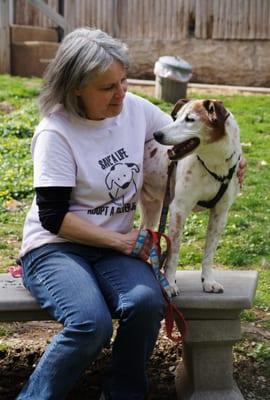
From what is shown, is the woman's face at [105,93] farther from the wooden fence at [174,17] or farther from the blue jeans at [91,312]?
the wooden fence at [174,17]

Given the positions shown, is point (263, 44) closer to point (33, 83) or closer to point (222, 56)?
point (222, 56)

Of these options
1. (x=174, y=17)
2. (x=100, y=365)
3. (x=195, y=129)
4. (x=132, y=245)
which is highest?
(x=195, y=129)

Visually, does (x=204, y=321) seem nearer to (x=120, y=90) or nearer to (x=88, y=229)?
(x=88, y=229)

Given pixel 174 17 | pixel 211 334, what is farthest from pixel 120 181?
pixel 174 17

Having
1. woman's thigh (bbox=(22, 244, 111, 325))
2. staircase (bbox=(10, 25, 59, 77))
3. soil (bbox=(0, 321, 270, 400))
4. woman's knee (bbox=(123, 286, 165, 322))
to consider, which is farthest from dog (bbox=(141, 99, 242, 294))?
staircase (bbox=(10, 25, 59, 77))

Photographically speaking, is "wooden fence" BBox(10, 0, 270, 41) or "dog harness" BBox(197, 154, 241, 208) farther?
"wooden fence" BBox(10, 0, 270, 41)

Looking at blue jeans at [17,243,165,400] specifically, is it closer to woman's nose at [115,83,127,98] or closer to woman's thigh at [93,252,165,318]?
woman's thigh at [93,252,165,318]

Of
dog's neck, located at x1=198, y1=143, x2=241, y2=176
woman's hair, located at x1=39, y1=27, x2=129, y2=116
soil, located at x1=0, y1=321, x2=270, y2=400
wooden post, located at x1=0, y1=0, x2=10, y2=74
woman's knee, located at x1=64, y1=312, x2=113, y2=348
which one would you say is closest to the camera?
woman's knee, located at x1=64, y1=312, x2=113, y2=348

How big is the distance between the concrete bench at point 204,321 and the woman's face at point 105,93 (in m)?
0.77

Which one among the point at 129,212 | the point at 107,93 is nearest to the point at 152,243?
the point at 129,212

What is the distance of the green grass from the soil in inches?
23.2

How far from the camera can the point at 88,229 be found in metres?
2.99

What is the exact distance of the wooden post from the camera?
38.5 feet

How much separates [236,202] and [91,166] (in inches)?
125
